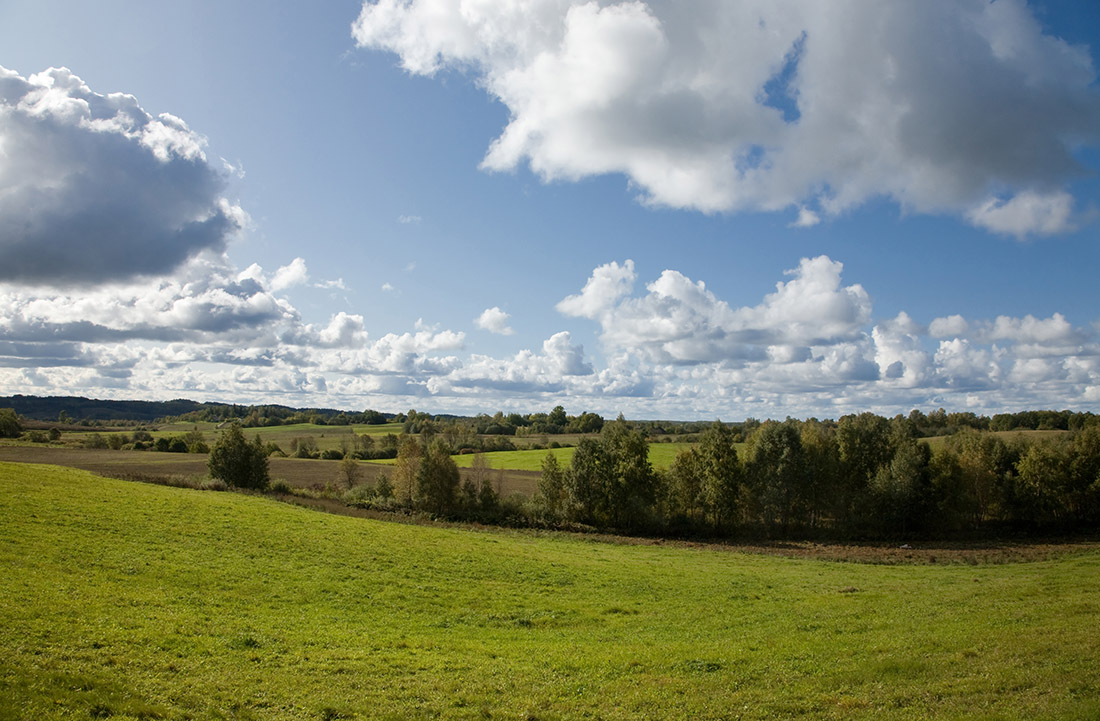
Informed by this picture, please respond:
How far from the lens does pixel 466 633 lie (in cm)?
1980

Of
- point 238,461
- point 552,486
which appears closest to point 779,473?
point 552,486

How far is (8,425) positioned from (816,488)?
144 metres

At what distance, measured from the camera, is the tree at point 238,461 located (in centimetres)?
6738

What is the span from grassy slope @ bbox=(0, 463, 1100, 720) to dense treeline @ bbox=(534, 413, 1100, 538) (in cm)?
3037

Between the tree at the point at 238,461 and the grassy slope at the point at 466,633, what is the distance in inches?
1341

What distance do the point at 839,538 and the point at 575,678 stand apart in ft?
189

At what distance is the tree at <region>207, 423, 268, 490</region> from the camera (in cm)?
6738

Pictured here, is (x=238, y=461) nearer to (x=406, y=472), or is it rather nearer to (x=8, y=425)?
(x=406, y=472)

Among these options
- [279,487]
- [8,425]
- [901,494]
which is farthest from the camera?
[8,425]

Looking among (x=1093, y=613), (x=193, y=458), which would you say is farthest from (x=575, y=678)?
(x=193, y=458)

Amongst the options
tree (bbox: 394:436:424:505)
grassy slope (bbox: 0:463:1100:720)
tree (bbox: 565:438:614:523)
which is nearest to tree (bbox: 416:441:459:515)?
tree (bbox: 394:436:424:505)

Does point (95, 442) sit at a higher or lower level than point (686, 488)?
higher

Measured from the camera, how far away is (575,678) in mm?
14578

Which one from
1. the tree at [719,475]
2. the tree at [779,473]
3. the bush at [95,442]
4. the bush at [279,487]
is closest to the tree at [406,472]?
the bush at [279,487]
